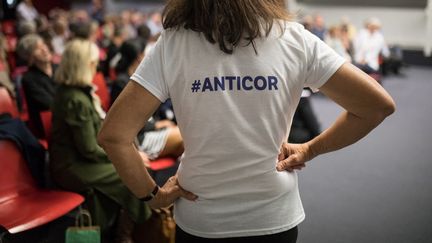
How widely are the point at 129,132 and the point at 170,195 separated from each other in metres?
0.24

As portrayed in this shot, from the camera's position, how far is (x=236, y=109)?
1.10 meters

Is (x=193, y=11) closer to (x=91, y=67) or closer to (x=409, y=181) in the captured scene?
(x=91, y=67)

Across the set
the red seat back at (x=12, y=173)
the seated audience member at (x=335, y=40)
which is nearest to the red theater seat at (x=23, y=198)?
the red seat back at (x=12, y=173)

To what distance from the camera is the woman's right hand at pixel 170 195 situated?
1.23 meters

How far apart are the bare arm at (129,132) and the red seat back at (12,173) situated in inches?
65.5

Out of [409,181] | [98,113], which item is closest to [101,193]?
[98,113]

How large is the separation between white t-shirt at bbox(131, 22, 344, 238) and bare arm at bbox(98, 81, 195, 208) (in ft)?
0.10

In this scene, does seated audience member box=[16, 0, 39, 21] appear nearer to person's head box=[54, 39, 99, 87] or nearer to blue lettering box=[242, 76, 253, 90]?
person's head box=[54, 39, 99, 87]

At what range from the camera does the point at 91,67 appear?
9.82 ft

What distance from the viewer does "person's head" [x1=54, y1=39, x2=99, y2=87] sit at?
2.79 meters

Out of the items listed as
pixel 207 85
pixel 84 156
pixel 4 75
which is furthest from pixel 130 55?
pixel 207 85

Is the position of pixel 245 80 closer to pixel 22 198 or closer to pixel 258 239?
pixel 258 239

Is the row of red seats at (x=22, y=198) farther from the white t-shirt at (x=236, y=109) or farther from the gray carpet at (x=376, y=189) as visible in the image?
the white t-shirt at (x=236, y=109)

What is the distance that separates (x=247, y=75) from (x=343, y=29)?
337 inches
